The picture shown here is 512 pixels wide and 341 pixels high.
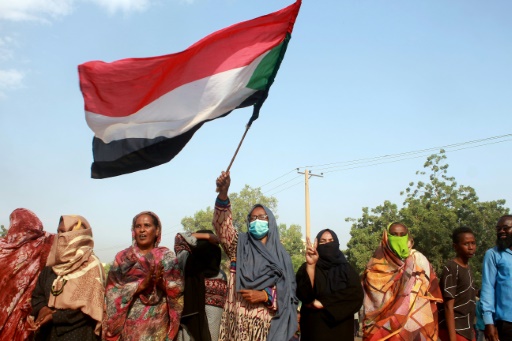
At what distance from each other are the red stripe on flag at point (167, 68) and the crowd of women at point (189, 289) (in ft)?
3.67

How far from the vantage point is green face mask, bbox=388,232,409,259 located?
648 cm

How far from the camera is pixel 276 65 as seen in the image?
216 inches

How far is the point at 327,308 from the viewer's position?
575cm

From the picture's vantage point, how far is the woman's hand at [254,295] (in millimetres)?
5258

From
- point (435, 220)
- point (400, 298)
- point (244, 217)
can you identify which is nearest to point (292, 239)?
point (244, 217)

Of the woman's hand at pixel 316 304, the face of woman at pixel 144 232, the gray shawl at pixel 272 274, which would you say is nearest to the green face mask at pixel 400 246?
the woman's hand at pixel 316 304

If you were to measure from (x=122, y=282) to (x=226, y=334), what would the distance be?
1.13 metres

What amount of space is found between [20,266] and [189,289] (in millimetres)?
2067

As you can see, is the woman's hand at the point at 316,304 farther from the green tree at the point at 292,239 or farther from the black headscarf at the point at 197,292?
the green tree at the point at 292,239

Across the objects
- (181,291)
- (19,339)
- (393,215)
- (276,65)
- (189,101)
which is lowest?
(19,339)

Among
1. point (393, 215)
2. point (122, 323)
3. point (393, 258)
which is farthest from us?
point (393, 215)

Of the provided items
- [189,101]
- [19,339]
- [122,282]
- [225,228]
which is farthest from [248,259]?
[19,339]

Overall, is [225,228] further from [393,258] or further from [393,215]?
A: [393,215]

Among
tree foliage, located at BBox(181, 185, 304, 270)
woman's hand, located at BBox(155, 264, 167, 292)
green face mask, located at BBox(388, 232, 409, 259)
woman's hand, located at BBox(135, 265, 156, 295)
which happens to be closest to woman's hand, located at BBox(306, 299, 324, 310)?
green face mask, located at BBox(388, 232, 409, 259)
